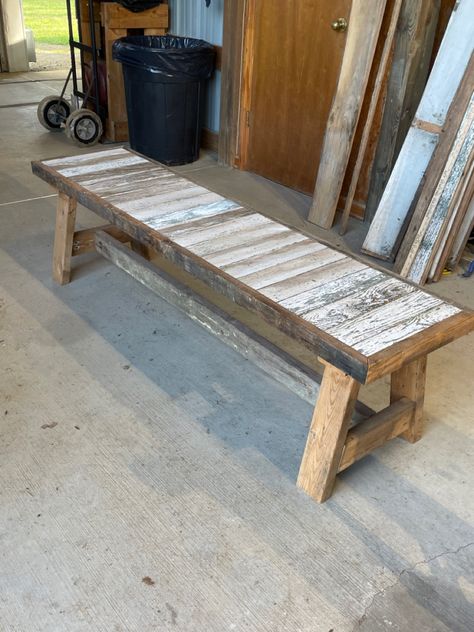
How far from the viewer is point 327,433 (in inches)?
68.6

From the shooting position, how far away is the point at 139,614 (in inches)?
58.7

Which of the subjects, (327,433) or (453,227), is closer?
(327,433)

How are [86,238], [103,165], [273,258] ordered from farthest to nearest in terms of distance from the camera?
[86,238] → [103,165] → [273,258]

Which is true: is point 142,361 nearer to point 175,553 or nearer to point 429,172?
point 175,553

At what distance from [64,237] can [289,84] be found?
2.09 meters

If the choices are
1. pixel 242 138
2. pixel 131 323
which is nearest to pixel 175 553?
pixel 131 323

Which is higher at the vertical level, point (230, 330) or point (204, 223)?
point (204, 223)

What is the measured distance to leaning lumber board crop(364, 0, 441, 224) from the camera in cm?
308

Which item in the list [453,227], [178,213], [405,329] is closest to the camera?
[405,329]

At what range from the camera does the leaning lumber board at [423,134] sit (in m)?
2.82

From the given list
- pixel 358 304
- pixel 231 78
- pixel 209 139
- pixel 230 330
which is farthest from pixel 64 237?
pixel 209 139

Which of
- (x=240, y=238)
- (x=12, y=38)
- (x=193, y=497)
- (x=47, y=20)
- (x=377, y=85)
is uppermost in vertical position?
(x=377, y=85)

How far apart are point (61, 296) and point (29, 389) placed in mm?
697

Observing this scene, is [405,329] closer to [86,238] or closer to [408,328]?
[408,328]
